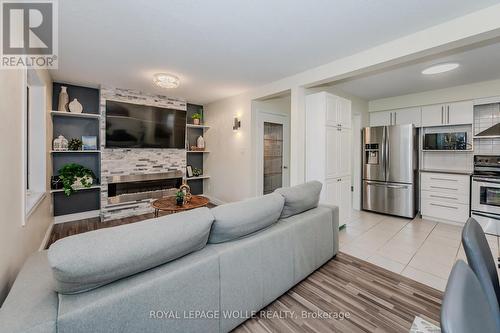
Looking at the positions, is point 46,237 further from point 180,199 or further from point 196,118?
point 196,118

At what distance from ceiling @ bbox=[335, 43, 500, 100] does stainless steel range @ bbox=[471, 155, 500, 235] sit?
1401mm

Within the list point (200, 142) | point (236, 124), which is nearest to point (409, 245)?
point (236, 124)

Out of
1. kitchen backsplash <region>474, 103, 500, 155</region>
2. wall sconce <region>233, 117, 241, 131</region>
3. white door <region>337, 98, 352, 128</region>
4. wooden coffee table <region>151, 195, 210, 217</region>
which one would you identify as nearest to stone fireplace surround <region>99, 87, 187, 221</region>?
wall sconce <region>233, 117, 241, 131</region>

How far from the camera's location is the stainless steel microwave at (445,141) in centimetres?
405

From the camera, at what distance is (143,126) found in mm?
4539

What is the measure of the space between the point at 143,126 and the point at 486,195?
6.10 metres

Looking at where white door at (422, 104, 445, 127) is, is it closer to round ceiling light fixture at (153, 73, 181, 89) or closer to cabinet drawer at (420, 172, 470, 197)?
cabinet drawer at (420, 172, 470, 197)

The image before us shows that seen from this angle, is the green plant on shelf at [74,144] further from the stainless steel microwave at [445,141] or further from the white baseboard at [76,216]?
the stainless steel microwave at [445,141]

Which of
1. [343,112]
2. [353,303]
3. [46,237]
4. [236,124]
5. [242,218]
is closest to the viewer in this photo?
[242,218]

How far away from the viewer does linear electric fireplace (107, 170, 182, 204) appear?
169 inches

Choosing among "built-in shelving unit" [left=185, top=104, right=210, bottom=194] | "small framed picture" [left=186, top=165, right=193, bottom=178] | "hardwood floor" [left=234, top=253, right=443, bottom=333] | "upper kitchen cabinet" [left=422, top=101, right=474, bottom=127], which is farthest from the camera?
"built-in shelving unit" [left=185, top=104, right=210, bottom=194]

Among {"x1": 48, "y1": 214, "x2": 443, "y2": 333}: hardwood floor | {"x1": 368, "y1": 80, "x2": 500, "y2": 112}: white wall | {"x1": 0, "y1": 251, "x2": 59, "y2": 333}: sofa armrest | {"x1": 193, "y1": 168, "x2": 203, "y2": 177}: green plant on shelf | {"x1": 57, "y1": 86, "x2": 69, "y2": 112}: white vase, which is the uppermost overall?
{"x1": 368, "y1": 80, "x2": 500, "y2": 112}: white wall

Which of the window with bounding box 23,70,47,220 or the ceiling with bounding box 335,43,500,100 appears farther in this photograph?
the window with bounding box 23,70,47,220

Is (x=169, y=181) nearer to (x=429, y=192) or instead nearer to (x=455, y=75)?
(x=429, y=192)
